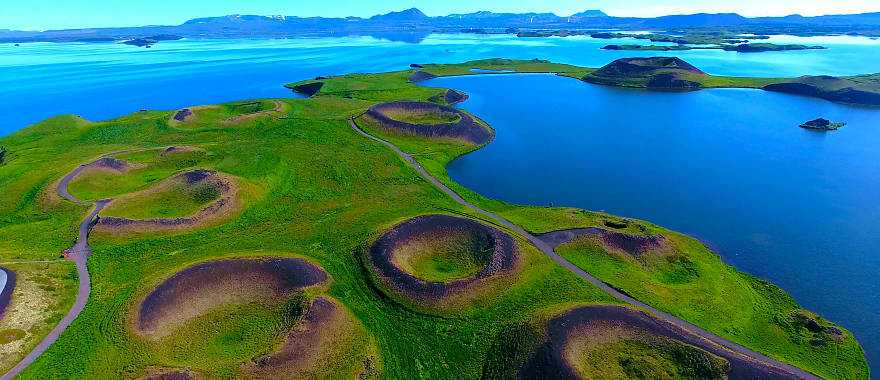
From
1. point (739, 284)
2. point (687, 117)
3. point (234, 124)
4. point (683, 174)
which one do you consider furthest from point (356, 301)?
point (687, 117)

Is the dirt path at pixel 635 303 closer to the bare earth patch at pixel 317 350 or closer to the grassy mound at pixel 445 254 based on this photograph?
the grassy mound at pixel 445 254

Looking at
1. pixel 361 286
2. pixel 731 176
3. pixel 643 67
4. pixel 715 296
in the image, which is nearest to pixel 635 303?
pixel 715 296

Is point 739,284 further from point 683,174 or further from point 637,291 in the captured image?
point 683,174

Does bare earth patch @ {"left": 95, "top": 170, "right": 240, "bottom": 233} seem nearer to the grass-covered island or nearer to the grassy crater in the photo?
the grass-covered island

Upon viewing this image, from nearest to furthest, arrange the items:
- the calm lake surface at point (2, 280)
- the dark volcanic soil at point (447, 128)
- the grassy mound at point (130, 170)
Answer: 1. the calm lake surface at point (2, 280)
2. the grassy mound at point (130, 170)
3. the dark volcanic soil at point (447, 128)

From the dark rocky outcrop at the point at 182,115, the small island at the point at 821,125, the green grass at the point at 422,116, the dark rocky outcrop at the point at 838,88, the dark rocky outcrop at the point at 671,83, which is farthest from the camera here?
the dark rocky outcrop at the point at 671,83

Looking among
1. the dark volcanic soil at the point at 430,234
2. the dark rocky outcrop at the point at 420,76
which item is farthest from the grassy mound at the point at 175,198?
the dark rocky outcrop at the point at 420,76
